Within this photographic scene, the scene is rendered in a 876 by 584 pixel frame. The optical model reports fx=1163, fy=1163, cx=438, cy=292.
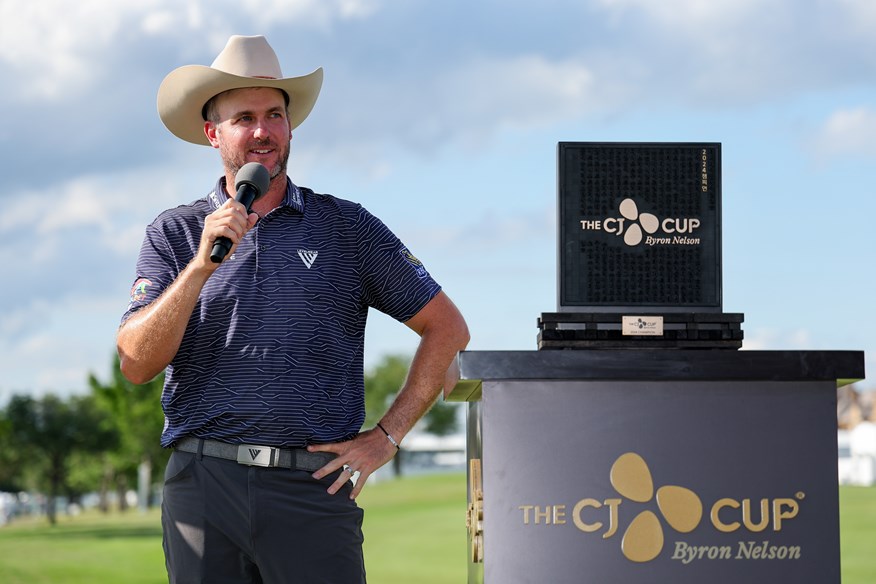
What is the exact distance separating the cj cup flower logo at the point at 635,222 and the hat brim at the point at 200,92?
948 mm

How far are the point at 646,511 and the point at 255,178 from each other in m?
1.12

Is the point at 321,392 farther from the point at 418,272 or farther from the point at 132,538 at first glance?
the point at 132,538

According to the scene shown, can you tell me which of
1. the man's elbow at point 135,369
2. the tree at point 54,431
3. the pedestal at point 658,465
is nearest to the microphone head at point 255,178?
the man's elbow at point 135,369

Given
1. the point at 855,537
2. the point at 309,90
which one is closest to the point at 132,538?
the point at 855,537

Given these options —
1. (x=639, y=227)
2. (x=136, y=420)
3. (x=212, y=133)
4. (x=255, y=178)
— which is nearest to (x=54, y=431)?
(x=136, y=420)

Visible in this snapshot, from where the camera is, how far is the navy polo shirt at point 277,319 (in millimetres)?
2688

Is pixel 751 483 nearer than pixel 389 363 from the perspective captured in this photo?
Yes

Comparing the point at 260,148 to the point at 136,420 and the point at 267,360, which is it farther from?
the point at 136,420

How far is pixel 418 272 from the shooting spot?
2951 mm

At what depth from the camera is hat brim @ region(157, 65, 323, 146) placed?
290cm

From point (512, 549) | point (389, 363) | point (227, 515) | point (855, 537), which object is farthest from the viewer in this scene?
point (389, 363)

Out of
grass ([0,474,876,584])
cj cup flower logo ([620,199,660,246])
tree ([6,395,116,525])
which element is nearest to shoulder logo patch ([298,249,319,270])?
cj cup flower logo ([620,199,660,246])

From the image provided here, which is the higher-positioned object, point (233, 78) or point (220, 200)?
point (233, 78)

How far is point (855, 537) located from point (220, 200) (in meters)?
15.6
